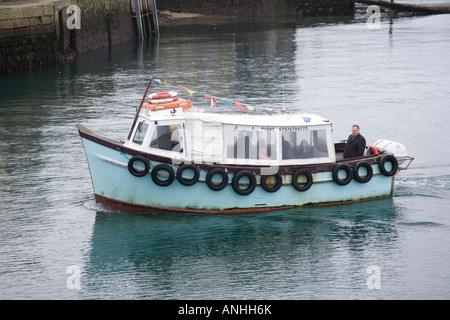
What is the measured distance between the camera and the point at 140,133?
19.6 meters

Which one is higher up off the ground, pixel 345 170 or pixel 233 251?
pixel 345 170

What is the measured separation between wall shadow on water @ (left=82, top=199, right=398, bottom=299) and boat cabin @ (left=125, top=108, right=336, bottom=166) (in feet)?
4.89

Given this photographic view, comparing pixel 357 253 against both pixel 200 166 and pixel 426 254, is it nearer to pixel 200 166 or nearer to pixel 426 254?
pixel 426 254

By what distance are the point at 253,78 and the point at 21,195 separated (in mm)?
20217

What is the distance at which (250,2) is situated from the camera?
2783 inches

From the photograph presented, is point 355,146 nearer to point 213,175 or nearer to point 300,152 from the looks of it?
point 300,152

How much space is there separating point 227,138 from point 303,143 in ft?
6.13

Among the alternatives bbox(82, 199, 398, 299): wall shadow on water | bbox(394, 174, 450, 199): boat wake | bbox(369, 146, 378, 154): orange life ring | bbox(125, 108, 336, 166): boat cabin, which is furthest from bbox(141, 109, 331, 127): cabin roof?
bbox(394, 174, 450, 199): boat wake

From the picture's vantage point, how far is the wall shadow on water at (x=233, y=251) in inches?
658

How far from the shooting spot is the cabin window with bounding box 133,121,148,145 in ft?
64.1

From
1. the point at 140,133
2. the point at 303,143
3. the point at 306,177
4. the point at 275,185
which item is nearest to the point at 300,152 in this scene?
the point at 303,143

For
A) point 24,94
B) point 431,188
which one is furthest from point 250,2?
point 431,188

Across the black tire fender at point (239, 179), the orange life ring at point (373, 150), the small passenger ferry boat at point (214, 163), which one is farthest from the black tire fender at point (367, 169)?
the black tire fender at point (239, 179)

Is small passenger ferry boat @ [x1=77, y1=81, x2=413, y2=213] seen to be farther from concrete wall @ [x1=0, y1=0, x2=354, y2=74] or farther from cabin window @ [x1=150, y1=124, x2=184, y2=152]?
concrete wall @ [x1=0, y1=0, x2=354, y2=74]
